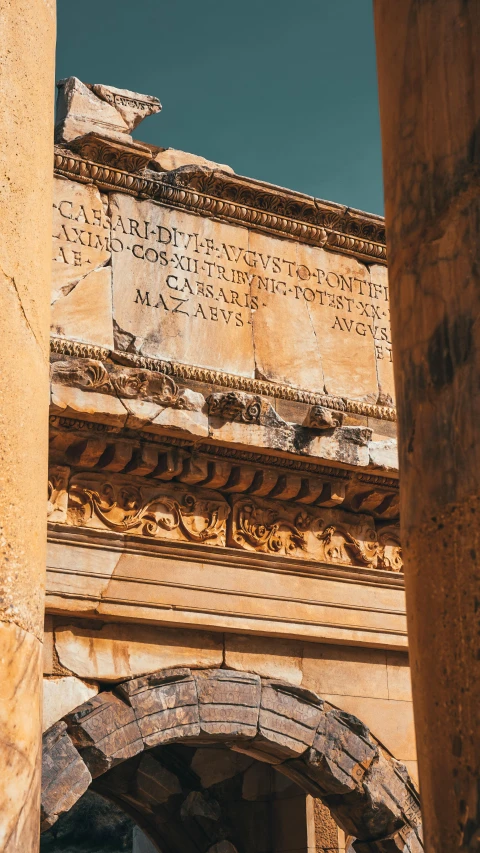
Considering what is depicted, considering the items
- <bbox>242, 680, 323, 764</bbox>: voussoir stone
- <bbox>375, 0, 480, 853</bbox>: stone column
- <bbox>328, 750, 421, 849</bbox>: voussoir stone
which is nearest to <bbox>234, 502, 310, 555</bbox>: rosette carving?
<bbox>242, 680, 323, 764</bbox>: voussoir stone

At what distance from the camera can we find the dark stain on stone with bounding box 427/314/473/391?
2689mm

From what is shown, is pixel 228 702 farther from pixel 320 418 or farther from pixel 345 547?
pixel 320 418

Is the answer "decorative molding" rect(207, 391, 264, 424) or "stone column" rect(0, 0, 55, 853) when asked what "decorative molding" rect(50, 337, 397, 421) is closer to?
"decorative molding" rect(207, 391, 264, 424)

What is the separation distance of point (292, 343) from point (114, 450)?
1480 millimetres

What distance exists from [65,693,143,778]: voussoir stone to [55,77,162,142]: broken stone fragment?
3204 mm

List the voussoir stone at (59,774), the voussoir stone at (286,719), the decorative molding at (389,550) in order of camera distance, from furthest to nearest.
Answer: the decorative molding at (389,550), the voussoir stone at (286,719), the voussoir stone at (59,774)

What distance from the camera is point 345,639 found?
23.5 ft

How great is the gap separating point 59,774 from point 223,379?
2333mm

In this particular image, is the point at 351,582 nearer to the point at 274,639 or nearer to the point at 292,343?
the point at 274,639

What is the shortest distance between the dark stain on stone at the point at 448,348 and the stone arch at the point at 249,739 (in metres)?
→ 3.97

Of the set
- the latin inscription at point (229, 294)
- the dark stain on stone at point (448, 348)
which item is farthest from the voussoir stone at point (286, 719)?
the dark stain on stone at point (448, 348)

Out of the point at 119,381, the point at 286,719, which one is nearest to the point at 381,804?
the point at 286,719

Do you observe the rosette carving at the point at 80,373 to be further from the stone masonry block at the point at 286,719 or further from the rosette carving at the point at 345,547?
the stone masonry block at the point at 286,719

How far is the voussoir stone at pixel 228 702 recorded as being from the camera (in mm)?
6562
